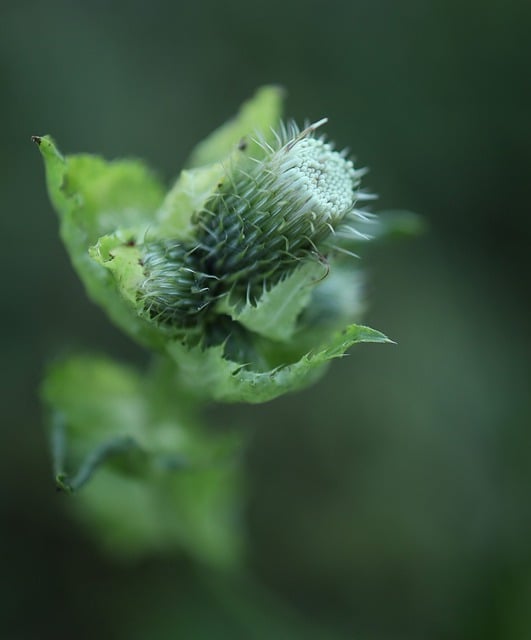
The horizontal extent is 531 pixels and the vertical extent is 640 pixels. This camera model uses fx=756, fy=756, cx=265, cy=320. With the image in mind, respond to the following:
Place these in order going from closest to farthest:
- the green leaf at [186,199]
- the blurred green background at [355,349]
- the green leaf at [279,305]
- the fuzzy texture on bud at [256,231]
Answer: the fuzzy texture on bud at [256,231], the green leaf at [279,305], the green leaf at [186,199], the blurred green background at [355,349]

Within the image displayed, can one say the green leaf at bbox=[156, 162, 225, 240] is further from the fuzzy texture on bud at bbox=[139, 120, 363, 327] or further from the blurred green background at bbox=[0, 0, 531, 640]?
the blurred green background at bbox=[0, 0, 531, 640]

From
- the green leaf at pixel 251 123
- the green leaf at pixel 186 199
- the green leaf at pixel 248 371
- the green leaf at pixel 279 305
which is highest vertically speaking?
the green leaf at pixel 251 123

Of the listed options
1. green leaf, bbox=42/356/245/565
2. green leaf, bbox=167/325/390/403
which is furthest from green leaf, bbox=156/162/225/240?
green leaf, bbox=42/356/245/565

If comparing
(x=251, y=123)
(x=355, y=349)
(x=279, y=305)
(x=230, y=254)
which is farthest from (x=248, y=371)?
(x=355, y=349)

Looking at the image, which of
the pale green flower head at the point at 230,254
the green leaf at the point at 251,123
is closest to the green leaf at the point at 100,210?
the pale green flower head at the point at 230,254

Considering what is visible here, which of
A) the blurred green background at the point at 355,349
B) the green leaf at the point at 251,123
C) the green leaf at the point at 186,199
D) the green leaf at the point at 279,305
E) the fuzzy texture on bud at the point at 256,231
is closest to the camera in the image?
the fuzzy texture on bud at the point at 256,231

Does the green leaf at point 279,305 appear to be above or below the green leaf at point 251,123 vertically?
below

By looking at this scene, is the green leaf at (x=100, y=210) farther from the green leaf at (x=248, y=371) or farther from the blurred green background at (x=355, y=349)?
the blurred green background at (x=355, y=349)
